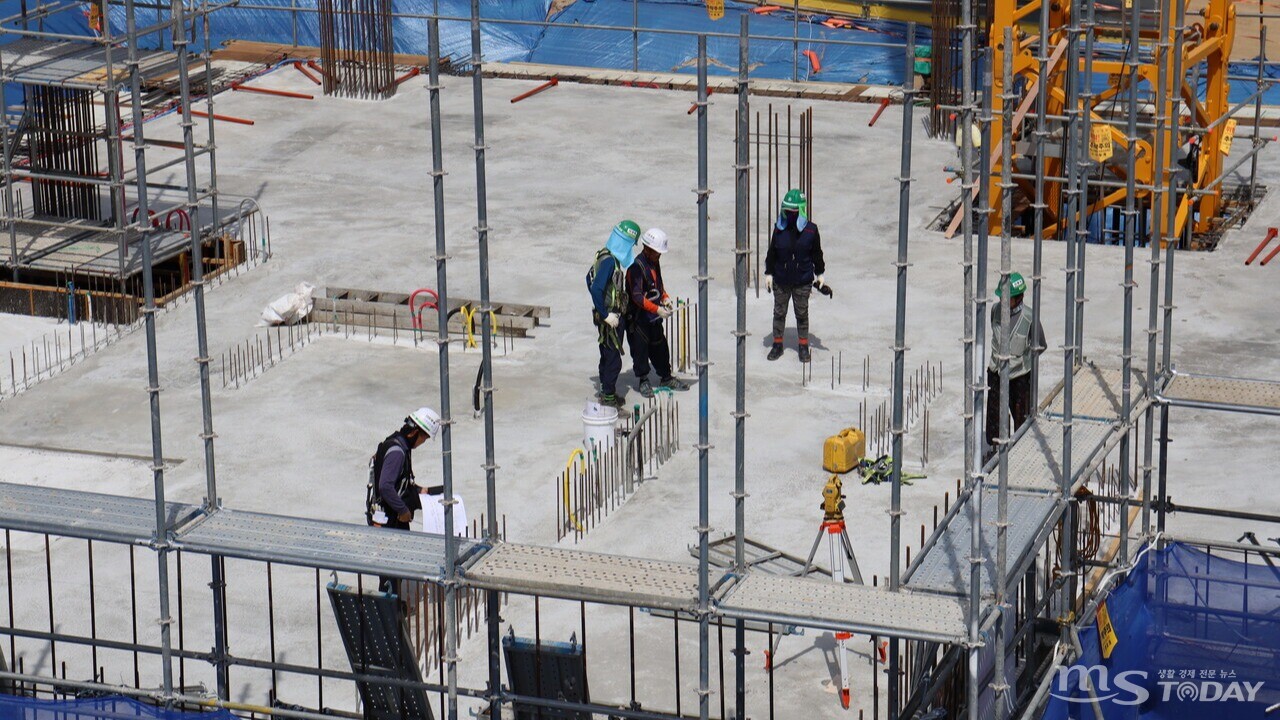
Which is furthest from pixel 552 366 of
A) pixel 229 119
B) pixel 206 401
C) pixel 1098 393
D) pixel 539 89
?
pixel 539 89

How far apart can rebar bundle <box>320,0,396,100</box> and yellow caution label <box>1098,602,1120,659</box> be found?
19.6m

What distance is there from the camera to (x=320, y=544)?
13.4 m

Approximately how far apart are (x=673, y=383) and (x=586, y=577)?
8.85 metres

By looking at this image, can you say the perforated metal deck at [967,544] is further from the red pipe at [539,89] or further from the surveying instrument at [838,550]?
the red pipe at [539,89]

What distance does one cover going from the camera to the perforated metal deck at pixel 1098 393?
15.5 metres

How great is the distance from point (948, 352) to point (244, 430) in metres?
6.99

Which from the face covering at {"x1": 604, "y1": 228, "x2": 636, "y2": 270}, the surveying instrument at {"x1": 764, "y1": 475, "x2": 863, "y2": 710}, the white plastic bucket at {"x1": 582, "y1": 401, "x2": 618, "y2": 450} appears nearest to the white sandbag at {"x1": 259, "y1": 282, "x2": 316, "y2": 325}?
the face covering at {"x1": 604, "y1": 228, "x2": 636, "y2": 270}

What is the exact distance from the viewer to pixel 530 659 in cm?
1362

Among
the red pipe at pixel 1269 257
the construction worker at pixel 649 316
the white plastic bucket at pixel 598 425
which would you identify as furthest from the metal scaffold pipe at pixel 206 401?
the red pipe at pixel 1269 257

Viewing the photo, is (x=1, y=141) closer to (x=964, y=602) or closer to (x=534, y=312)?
(x=534, y=312)

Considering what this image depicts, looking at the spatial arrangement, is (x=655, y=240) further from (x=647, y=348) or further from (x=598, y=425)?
(x=598, y=425)

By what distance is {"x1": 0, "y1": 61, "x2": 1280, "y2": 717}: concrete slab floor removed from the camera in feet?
56.3

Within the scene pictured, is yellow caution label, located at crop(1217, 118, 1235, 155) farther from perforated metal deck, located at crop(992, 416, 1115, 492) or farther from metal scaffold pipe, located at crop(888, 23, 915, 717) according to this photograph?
metal scaffold pipe, located at crop(888, 23, 915, 717)

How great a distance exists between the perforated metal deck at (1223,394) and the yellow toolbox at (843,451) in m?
4.06
